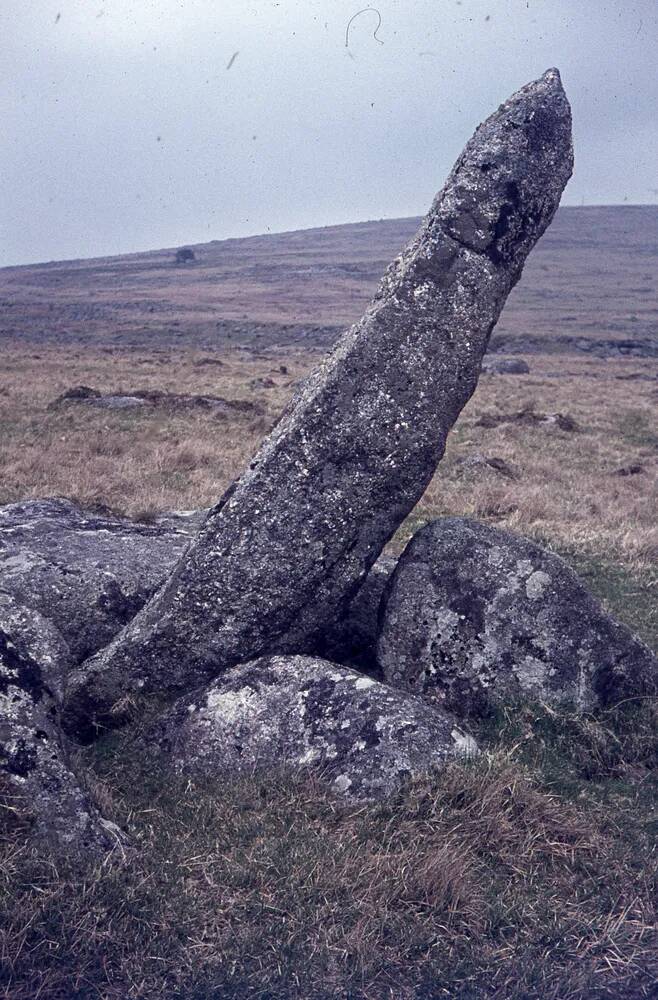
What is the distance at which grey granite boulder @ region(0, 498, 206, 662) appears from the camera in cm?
757

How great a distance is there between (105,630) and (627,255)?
457ft

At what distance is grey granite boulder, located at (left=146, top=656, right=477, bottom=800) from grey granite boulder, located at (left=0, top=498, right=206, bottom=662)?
1728 millimetres

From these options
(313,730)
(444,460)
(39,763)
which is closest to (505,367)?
(444,460)

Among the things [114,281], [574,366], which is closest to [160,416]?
[574,366]

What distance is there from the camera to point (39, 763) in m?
4.81

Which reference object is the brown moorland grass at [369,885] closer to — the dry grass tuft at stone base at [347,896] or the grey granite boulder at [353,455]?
the dry grass tuft at stone base at [347,896]


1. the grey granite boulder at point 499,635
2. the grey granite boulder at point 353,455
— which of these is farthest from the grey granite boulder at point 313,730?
the grey granite boulder at point 499,635

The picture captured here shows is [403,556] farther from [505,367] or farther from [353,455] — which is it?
[505,367]

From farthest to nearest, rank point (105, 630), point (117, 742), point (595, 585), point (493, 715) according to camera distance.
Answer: point (595, 585) < point (105, 630) < point (493, 715) < point (117, 742)

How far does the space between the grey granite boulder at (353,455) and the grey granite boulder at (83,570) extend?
81cm

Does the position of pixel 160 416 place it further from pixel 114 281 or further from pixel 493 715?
pixel 114 281

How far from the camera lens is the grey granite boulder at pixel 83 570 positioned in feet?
24.8

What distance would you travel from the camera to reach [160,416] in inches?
858

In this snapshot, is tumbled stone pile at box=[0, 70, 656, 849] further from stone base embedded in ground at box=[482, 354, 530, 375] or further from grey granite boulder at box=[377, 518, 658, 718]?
stone base embedded in ground at box=[482, 354, 530, 375]
